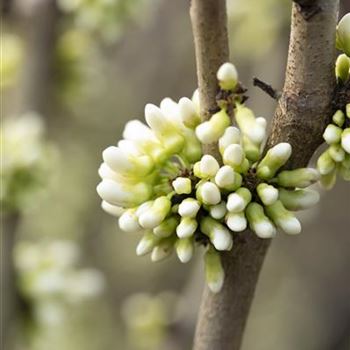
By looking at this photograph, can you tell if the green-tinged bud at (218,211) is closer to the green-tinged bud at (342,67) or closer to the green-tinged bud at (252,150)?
→ the green-tinged bud at (252,150)

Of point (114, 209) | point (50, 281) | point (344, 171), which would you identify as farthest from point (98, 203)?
point (344, 171)

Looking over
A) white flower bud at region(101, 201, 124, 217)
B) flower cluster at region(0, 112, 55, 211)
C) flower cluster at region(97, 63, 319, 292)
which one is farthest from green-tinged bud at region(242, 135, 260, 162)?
flower cluster at region(0, 112, 55, 211)

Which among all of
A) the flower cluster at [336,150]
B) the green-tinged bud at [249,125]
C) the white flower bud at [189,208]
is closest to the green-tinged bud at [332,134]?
the flower cluster at [336,150]

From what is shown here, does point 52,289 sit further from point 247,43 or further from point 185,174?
point 185,174

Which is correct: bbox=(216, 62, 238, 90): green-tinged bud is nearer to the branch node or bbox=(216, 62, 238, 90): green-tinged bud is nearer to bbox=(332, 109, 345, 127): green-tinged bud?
the branch node

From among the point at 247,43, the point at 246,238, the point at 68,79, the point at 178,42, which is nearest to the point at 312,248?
the point at 178,42

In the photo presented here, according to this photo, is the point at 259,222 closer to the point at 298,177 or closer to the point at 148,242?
the point at 298,177

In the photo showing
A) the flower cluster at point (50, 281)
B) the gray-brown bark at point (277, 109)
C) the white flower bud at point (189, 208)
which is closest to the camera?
the gray-brown bark at point (277, 109)
